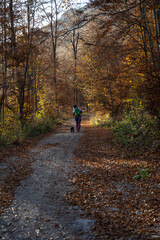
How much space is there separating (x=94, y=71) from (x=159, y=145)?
10.9 metres

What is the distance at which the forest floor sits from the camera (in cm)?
317

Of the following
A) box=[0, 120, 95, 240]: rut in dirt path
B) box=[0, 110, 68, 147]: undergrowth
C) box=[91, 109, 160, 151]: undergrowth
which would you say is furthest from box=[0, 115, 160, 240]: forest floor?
box=[0, 110, 68, 147]: undergrowth

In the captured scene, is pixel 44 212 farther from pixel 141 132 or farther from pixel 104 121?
pixel 104 121

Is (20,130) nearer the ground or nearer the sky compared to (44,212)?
nearer the sky

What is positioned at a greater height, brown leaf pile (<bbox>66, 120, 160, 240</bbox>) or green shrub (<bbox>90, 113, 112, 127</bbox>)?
green shrub (<bbox>90, 113, 112, 127</bbox>)

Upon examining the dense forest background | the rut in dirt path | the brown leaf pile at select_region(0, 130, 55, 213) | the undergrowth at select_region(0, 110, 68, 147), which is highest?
the dense forest background

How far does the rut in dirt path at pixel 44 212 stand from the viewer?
3.11 meters

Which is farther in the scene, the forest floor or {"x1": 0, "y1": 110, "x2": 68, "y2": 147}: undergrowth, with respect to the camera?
{"x1": 0, "y1": 110, "x2": 68, "y2": 147}: undergrowth

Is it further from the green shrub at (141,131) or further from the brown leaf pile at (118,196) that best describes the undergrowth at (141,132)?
the brown leaf pile at (118,196)

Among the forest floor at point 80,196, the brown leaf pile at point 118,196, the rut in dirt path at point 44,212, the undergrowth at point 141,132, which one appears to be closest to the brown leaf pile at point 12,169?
the forest floor at point 80,196

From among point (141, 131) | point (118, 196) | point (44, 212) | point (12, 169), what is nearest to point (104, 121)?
point (141, 131)

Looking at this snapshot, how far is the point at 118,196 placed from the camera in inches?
175

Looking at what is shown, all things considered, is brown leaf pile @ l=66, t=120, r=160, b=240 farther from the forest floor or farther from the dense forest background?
the dense forest background

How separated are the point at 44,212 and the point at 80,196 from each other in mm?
983
